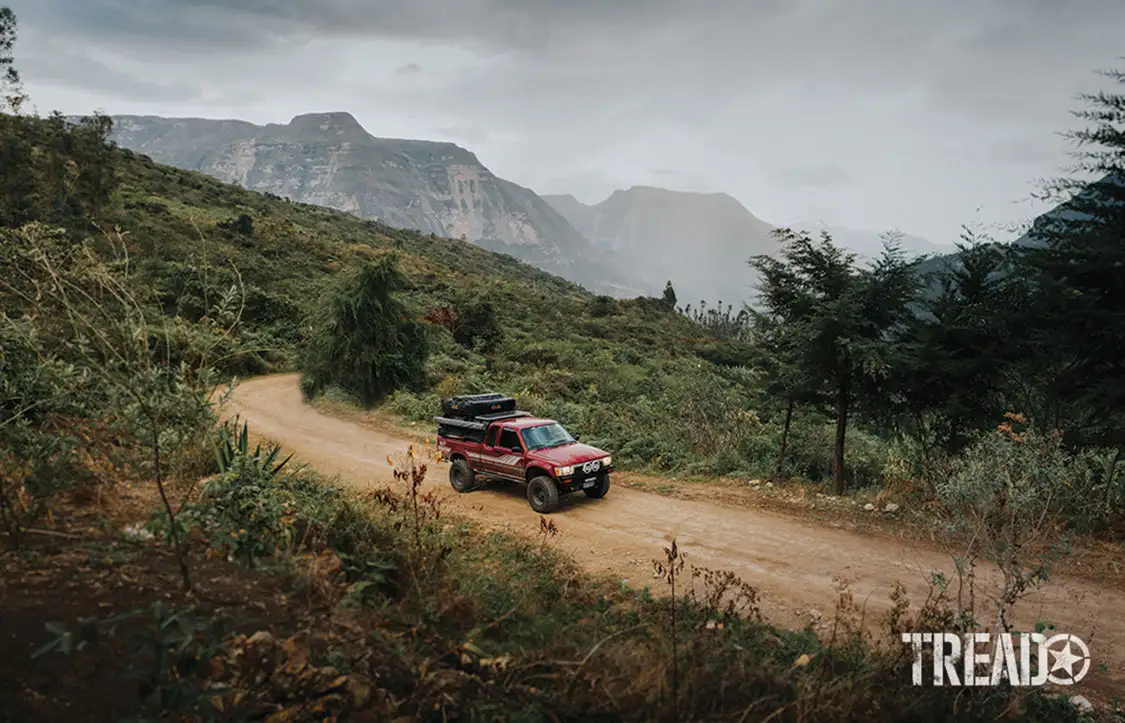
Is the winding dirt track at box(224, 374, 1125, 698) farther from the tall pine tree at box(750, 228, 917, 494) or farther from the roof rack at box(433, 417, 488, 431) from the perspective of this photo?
the tall pine tree at box(750, 228, 917, 494)

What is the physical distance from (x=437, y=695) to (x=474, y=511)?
7620mm

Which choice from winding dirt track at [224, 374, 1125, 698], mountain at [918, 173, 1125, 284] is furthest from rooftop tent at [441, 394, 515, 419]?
mountain at [918, 173, 1125, 284]

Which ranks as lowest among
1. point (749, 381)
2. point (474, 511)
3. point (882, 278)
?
point (474, 511)

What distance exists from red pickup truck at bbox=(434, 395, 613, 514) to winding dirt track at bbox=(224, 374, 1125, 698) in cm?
44

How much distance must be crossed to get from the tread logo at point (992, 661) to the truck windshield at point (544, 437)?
7313 millimetres

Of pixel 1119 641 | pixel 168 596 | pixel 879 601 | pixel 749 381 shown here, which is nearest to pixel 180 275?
pixel 749 381

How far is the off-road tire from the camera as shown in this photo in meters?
12.1

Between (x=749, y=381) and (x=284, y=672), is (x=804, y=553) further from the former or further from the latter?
(x=284, y=672)

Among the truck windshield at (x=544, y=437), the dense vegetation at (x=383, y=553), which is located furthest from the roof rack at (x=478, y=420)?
the dense vegetation at (x=383, y=553)

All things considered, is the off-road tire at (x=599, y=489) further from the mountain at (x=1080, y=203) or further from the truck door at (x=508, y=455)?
the mountain at (x=1080, y=203)

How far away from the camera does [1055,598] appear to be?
812cm

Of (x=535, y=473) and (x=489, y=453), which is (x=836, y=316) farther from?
(x=489, y=453)

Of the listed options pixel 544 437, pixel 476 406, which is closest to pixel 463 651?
pixel 544 437

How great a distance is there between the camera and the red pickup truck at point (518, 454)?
37.3ft
